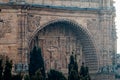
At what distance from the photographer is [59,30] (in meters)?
35.7

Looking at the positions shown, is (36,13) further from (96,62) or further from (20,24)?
(96,62)

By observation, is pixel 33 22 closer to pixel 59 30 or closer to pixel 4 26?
pixel 4 26

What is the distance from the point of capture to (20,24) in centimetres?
3184

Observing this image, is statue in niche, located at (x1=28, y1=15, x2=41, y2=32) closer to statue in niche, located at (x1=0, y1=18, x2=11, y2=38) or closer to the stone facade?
the stone facade

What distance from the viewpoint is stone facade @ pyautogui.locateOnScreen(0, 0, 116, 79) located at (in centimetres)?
3164

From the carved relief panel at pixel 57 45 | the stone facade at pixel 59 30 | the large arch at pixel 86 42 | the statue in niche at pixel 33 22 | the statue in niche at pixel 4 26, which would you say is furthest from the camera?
the large arch at pixel 86 42

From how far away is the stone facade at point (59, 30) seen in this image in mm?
31641

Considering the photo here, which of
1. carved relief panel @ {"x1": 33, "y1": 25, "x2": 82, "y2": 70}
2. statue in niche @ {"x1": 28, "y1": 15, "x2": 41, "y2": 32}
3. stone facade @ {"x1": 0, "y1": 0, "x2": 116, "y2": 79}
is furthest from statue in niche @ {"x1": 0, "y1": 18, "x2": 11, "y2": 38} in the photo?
carved relief panel @ {"x1": 33, "y1": 25, "x2": 82, "y2": 70}

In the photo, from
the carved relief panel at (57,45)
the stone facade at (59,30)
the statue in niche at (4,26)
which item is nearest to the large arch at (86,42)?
the stone facade at (59,30)

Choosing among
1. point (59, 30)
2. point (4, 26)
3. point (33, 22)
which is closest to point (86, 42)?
point (59, 30)

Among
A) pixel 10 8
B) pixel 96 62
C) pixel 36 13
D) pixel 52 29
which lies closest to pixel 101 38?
pixel 96 62

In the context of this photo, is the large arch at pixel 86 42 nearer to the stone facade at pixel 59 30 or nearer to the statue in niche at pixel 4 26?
the stone facade at pixel 59 30

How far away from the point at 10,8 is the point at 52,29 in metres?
5.02

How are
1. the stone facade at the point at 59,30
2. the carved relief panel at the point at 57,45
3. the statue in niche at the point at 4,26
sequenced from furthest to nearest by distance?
the carved relief panel at the point at 57,45, the stone facade at the point at 59,30, the statue in niche at the point at 4,26
